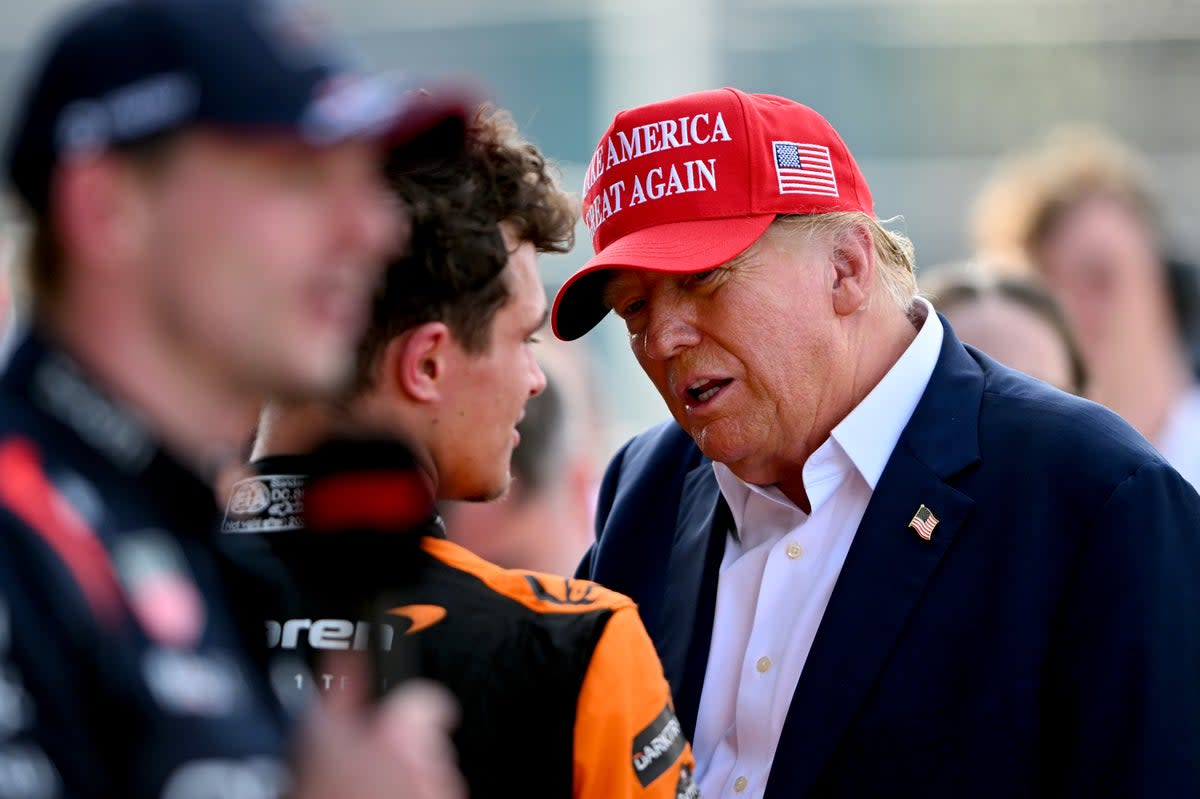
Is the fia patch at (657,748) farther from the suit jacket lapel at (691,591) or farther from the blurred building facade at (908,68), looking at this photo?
the blurred building facade at (908,68)

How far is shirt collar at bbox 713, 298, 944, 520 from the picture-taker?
2.55 meters

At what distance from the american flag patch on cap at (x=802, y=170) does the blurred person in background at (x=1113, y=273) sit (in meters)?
2.90

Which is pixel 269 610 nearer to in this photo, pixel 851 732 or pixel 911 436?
pixel 851 732

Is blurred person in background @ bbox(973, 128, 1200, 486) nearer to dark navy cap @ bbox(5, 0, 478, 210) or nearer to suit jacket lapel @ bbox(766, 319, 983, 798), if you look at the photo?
suit jacket lapel @ bbox(766, 319, 983, 798)

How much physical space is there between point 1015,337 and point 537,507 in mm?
1457

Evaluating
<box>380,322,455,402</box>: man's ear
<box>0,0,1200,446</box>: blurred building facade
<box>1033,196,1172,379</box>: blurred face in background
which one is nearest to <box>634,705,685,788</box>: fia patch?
<box>380,322,455,402</box>: man's ear

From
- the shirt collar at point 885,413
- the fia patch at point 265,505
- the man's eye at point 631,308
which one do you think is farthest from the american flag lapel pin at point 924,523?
the fia patch at point 265,505

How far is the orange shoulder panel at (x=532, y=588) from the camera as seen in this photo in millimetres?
1887

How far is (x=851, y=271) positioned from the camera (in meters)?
2.62

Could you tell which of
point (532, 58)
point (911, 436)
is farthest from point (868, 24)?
point (911, 436)

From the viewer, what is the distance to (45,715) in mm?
1069

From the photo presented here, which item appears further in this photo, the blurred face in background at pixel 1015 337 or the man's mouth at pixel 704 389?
the blurred face in background at pixel 1015 337

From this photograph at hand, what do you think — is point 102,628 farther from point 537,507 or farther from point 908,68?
point 908,68

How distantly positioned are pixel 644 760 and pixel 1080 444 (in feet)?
3.19
